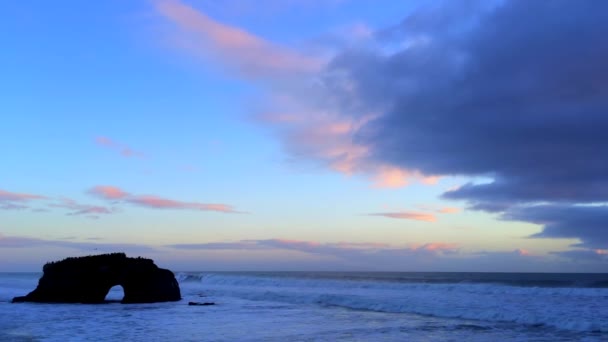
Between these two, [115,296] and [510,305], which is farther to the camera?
[115,296]

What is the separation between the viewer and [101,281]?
4125cm

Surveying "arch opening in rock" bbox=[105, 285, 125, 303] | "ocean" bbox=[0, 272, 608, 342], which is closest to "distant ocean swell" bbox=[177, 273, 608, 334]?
"ocean" bbox=[0, 272, 608, 342]

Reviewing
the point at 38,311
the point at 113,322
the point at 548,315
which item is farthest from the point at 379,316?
the point at 38,311

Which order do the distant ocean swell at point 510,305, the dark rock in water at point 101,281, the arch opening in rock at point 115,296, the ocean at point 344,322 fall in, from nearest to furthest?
the ocean at point 344,322, the distant ocean swell at point 510,305, the dark rock in water at point 101,281, the arch opening in rock at point 115,296

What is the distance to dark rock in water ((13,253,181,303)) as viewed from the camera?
40.4m

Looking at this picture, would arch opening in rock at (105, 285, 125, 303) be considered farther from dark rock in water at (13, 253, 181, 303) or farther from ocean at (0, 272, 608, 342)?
ocean at (0, 272, 608, 342)

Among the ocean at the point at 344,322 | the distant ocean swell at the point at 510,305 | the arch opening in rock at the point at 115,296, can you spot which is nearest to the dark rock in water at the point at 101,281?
the arch opening in rock at the point at 115,296

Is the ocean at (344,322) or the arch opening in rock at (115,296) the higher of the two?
the ocean at (344,322)

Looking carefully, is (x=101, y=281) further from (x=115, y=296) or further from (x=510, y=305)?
(x=510, y=305)

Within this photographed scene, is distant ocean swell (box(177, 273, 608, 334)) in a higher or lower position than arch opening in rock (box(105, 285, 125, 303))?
higher

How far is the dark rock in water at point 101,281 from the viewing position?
133 ft

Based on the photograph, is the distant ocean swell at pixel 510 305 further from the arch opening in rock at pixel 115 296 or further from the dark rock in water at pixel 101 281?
the arch opening in rock at pixel 115 296

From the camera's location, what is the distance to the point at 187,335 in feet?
67.9

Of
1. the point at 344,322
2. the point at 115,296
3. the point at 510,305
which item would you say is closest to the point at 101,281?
the point at 115,296
